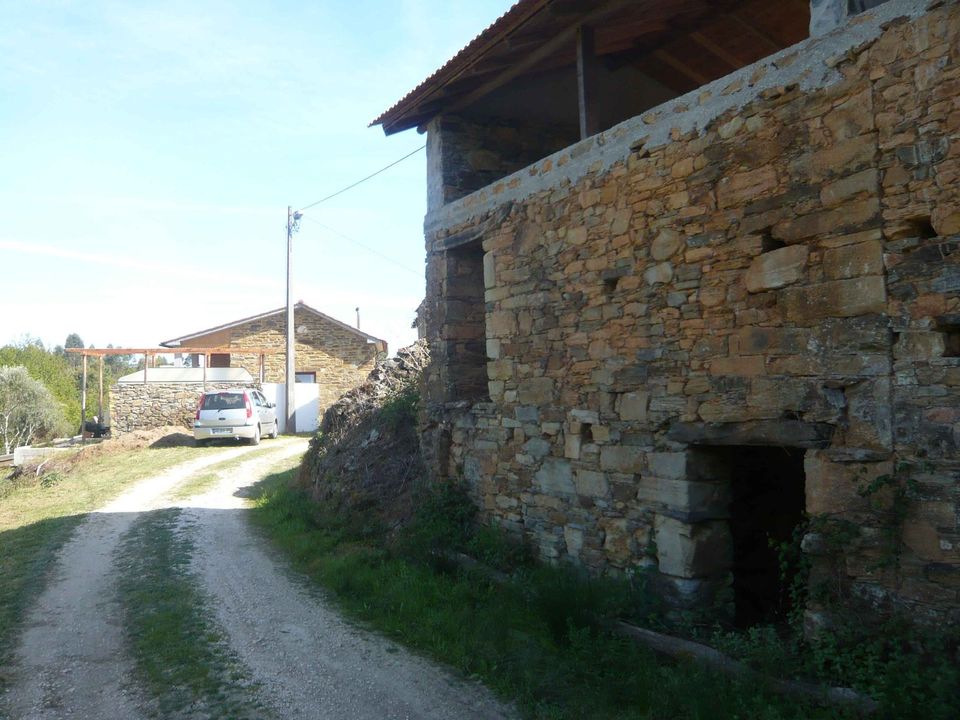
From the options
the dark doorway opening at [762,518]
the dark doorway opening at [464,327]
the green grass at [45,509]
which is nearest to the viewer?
the dark doorway opening at [762,518]

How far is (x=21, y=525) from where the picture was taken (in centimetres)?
1061

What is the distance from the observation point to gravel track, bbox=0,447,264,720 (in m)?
4.50

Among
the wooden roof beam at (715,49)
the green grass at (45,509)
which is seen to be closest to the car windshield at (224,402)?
the green grass at (45,509)

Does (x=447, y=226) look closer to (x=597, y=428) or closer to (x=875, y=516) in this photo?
(x=597, y=428)

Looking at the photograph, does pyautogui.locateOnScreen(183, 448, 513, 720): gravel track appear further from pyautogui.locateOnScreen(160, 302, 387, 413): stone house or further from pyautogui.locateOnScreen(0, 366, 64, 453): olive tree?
pyautogui.locateOnScreen(0, 366, 64, 453): olive tree

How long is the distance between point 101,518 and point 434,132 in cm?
730

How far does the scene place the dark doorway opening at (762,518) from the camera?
6262 millimetres

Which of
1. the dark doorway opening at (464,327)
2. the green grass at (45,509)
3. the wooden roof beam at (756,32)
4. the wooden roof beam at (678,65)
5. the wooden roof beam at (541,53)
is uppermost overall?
the wooden roof beam at (678,65)

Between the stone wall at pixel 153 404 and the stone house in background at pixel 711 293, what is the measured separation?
54.2 ft

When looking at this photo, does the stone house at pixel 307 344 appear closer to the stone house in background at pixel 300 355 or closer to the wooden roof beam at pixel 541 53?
the stone house in background at pixel 300 355

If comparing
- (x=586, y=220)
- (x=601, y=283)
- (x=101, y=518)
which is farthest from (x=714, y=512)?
(x=101, y=518)

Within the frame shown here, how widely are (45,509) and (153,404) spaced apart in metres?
11.5

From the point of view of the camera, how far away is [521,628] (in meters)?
5.61

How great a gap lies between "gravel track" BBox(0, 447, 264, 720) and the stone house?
17.5 metres
